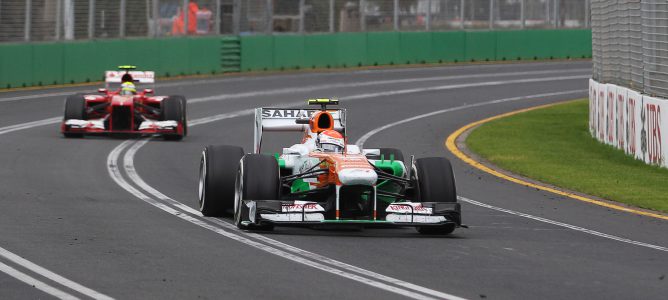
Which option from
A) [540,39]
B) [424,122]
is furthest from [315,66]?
[424,122]

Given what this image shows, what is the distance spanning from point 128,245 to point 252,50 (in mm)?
34552

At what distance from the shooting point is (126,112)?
25.7m

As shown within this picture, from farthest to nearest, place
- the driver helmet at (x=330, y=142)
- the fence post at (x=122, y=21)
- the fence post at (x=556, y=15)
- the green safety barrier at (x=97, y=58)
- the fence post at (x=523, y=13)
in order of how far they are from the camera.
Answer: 1. the fence post at (x=556, y=15)
2. the fence post at (x=523, y=13)
3. the fence post at (x=122, y=21)
4. the green safety barrier at (x=97, y=58)
5. the driver helmet at (x=330, y=142)

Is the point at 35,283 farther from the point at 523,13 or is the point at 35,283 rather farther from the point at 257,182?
the point at 523,13

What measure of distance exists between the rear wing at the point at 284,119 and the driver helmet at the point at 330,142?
1.11m

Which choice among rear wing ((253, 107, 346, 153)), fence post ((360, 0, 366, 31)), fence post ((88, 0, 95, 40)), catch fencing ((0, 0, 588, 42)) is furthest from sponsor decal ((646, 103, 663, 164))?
fence post ((360, 0, 366, 31))

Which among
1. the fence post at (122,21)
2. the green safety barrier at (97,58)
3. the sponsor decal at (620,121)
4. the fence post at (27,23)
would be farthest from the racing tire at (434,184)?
the fence post at (122,21)

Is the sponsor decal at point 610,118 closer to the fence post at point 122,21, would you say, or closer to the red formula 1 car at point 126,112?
the red formula 1 car at point 126,112

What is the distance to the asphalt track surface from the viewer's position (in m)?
10.4

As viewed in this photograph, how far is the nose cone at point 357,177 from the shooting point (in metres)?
13.2

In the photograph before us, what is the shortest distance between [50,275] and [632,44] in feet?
54.3

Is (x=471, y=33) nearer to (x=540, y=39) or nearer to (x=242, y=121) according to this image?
(x=540, y=39)

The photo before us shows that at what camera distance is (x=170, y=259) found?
1168 centimetres

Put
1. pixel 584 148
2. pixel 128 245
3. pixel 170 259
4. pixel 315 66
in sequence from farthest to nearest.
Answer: pixel 315 66 < pixel 584 148 < pixel 128 245 < pixel 170 259
